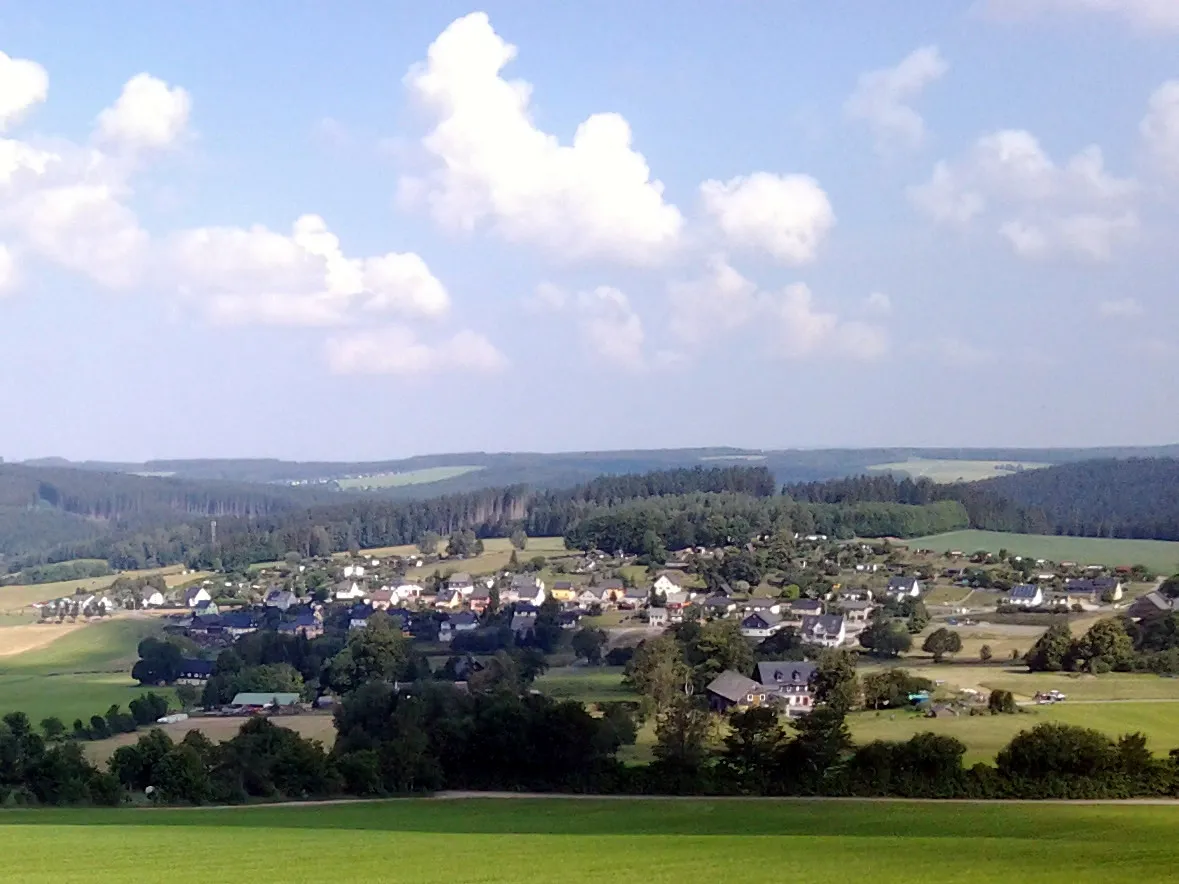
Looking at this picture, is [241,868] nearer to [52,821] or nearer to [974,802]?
[52,821]

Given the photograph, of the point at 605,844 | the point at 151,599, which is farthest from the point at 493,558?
the point at 605,844

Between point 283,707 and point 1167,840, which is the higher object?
point 1167,840

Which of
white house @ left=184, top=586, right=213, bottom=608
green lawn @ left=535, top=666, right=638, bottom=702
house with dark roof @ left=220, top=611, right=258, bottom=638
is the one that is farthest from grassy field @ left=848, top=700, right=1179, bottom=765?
white house @ left=184, top=586, right=213, bottom=608

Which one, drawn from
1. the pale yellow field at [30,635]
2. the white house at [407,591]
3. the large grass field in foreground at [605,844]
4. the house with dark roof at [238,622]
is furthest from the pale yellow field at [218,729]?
the white house at [407,591]

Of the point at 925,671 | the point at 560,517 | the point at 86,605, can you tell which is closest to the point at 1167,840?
the point at 925,671

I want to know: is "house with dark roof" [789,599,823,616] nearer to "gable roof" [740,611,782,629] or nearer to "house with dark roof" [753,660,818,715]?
"gable roof" [740,611,782,629]

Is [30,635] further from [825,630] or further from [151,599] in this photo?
[825,630]
